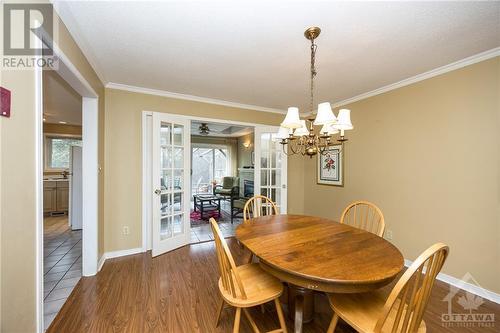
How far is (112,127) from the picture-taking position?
9.25 ft

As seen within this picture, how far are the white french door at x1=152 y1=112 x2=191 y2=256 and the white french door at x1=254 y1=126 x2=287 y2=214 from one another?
1.32m

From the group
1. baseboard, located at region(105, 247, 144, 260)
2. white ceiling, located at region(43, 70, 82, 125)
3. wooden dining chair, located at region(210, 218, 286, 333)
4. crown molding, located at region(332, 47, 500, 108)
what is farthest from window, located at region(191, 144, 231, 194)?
wooden dining chair, located at region(210, 218, 286, 333)

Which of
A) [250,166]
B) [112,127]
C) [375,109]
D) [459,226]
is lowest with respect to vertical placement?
[459,226]

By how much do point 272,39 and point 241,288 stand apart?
200 cm

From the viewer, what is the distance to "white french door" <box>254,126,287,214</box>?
12.9 feet

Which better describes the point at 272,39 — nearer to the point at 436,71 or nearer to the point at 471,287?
the point at 436,71

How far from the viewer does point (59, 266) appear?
101 inches

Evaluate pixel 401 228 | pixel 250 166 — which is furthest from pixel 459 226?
pixel 250 166

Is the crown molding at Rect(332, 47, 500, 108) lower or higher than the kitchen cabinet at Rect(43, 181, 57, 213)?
higher

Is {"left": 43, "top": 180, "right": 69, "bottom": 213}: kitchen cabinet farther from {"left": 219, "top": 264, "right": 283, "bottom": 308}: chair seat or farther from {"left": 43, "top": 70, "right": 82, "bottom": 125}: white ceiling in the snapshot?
{"left": 219, "top": 264, "right": 283, "bottom": 308}: chair seat

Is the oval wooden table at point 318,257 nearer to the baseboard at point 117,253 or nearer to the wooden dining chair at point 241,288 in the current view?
the wooden dining chair at point 241,288

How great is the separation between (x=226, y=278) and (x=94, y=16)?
2182mm

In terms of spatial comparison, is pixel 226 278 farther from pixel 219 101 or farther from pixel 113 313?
pixel 219 101

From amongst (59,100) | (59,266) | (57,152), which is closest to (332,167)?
(59,266)
